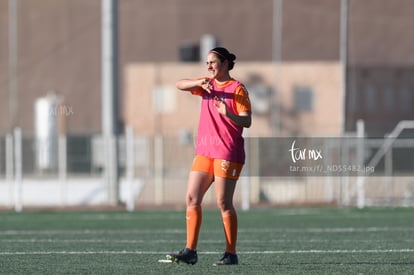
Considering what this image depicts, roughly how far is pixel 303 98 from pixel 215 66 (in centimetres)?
2985

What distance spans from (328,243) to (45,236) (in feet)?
13.7

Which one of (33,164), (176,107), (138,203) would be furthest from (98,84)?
(138,203)

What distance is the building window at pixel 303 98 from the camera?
4072 cm

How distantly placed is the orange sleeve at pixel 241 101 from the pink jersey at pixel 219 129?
4 cm

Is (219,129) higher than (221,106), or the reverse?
(221,106)

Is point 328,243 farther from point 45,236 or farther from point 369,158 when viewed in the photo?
point 369,158

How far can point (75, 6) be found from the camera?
1881 inches

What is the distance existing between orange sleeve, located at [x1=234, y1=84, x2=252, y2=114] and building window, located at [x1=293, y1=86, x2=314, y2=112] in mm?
29389

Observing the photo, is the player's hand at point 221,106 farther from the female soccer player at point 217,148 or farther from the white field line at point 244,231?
the white field line at point 244,231

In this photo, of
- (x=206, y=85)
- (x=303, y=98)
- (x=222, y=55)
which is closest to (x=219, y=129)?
(x=206, y=85)

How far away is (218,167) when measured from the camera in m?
11.4

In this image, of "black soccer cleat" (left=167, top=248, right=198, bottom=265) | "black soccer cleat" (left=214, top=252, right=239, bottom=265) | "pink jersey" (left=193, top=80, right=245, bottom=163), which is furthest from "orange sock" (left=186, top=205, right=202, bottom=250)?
"pink jersey" (left=193, top=80, right=245, bottom=163)

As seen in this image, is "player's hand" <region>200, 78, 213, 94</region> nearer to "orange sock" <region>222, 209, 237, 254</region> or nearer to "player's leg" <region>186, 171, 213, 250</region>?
"player's leg" <region>186, 171, 213, 250</region>

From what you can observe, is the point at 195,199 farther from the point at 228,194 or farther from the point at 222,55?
the point at 222,55
